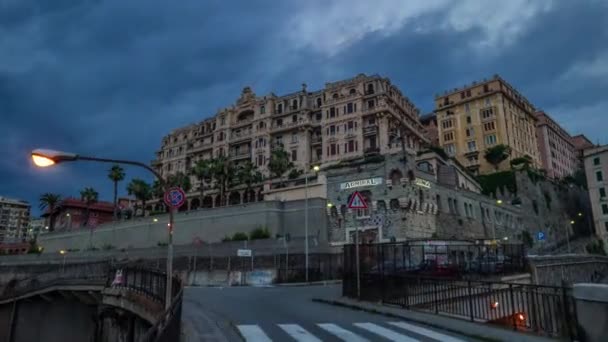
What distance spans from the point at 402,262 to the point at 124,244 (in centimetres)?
5488

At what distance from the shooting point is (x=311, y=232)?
5175 centimetres

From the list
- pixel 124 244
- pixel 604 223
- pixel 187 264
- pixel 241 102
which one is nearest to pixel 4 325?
pixel 187 264

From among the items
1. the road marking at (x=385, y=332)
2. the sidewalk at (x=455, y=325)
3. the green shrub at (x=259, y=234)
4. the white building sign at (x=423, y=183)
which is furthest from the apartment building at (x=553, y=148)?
the road marking at (x=385, y=332)

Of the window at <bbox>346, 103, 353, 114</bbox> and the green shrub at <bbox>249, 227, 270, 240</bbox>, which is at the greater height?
the window at <bbox>346, 103, 353, 114</bbox>

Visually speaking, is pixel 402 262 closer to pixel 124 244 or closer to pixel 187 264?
pixel 187 264

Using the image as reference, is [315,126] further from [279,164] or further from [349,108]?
[279,164]

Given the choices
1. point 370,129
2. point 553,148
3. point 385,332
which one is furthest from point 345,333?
point 553,148

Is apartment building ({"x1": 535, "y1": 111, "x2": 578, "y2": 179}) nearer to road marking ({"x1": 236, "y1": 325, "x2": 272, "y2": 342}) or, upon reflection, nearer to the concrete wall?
the concrete wall

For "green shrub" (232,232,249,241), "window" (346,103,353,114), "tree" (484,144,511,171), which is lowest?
"green shrub" (232,232,249,241)

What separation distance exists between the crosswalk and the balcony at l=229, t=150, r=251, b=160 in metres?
73.8

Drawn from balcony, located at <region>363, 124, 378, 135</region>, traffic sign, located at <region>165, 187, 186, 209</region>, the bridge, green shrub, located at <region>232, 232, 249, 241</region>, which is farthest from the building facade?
traffic sign, located at <region>165, 187, 186, 209</region>

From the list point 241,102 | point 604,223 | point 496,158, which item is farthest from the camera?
point 241,102

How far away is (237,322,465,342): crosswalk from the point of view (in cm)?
1066

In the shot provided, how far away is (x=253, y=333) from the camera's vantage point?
11.2m
